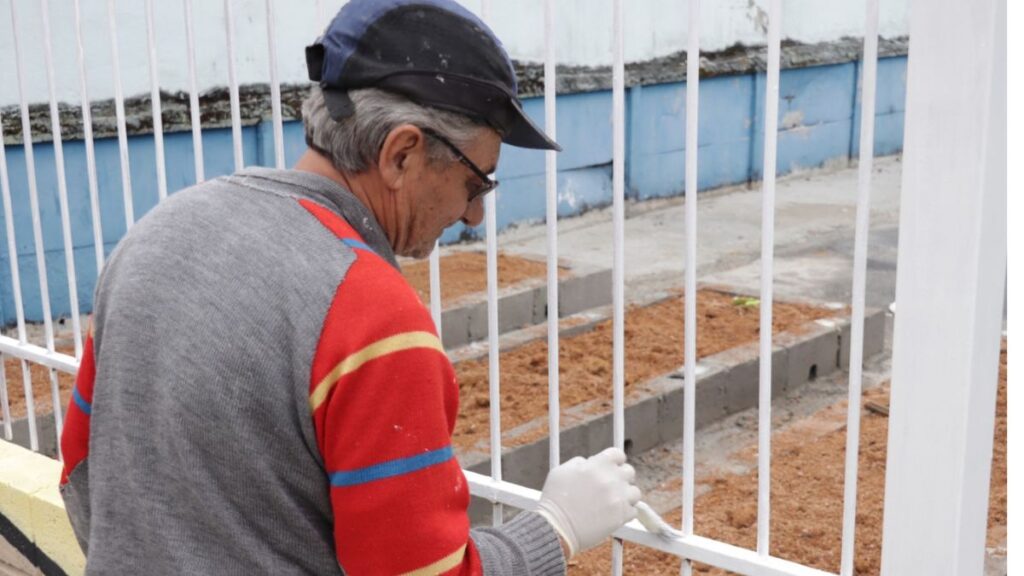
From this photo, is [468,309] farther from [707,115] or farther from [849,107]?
[849,107]

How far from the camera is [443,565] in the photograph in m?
1.46

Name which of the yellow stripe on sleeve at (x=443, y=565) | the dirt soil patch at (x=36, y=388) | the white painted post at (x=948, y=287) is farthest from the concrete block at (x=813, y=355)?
the yellow stripe on sleeve at (x=443, y=565)

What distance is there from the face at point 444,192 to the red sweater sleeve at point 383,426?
205 mm

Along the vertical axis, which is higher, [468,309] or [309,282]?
[309,282]

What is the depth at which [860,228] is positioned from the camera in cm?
183

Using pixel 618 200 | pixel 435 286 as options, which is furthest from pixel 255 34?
pixel 618 200

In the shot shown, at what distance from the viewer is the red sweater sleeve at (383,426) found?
1392mm

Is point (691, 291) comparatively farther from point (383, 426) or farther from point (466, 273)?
point (466, 273)

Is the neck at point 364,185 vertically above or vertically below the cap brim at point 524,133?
below

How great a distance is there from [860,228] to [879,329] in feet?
15.5

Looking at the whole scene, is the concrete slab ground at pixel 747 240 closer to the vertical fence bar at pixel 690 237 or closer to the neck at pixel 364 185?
the vertical fence bar at pixel 690 237

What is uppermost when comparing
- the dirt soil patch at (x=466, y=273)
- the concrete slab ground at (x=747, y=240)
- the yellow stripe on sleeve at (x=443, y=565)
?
the yellow stripe on sleeve at (x=443, y=565)

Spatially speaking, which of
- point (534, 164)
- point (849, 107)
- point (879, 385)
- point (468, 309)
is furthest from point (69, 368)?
point (849, 107)

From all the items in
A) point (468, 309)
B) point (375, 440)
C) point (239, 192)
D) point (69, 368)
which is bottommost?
point (468, 309)
